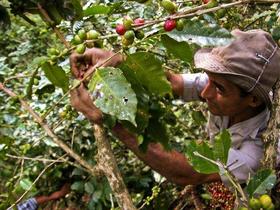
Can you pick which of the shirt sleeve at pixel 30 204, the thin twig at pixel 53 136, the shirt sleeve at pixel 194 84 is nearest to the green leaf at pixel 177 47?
the thin twig at pixel 53 136

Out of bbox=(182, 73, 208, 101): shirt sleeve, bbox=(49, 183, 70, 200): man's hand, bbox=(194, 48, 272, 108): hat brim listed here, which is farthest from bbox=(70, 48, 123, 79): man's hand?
bbox=(49, 183, 70, 200): man's hand

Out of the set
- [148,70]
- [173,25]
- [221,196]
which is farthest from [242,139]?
[173,25]

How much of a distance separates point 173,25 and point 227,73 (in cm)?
56

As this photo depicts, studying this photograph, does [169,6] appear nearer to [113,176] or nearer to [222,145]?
[222,145]

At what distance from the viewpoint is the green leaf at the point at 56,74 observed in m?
1.54

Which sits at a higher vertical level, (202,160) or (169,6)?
(169,6)

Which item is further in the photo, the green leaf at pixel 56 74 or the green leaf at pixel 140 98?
the green leaf at pixel 56 74

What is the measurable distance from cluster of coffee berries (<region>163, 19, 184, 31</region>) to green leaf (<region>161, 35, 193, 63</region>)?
4 centimetres

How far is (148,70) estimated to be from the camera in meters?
1.42

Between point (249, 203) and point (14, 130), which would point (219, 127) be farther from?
point (14, 130)

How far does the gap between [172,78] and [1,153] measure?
93 cm

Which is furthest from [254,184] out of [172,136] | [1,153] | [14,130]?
[14,130]

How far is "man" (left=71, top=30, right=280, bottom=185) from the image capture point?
169cm

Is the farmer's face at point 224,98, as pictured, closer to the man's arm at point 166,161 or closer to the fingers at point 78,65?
the man's arm at point 166,161
